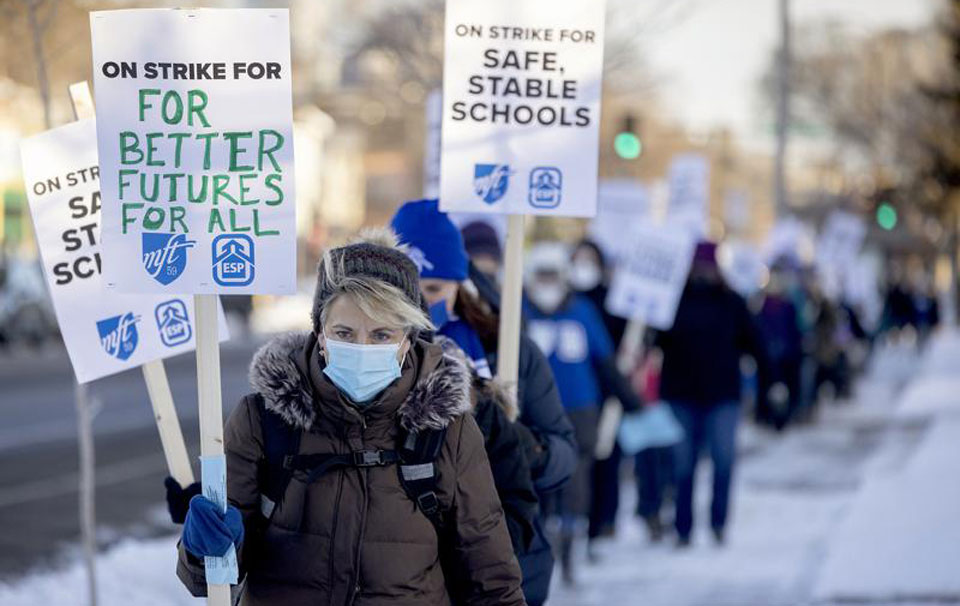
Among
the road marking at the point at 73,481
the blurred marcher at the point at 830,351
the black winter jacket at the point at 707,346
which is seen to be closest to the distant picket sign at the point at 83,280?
the black winter jacket at the point at 707,346

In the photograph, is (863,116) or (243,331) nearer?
(243,331)

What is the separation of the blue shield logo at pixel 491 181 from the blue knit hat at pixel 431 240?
405mm

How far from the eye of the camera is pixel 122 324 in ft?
18.2

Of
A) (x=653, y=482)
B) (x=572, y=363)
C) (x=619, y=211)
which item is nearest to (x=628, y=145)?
Answer: (x=619, y=211)

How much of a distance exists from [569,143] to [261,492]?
8.77ft

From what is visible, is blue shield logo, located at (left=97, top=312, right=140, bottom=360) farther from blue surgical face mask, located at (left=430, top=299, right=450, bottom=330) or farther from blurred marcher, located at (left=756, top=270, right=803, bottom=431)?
blurred marcher, located at (left=756, top=270, right=803, bottom=431)

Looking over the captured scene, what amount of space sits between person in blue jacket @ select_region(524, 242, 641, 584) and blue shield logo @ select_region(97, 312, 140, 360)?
13.4 ft

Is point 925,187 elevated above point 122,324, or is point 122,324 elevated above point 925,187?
point 122,324

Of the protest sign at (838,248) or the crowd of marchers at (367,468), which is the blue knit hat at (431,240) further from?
the protest sign at (838,248)

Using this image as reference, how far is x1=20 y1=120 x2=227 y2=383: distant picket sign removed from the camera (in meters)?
5.52

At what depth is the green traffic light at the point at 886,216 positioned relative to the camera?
1367 inches

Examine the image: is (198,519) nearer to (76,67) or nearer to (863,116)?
(76,67)

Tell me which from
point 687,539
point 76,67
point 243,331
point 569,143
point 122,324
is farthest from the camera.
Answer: point 243,331

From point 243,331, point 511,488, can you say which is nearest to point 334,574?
point 511,488
